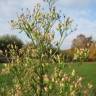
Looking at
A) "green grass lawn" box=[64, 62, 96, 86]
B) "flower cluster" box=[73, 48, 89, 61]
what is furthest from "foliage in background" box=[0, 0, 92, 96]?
"green grass lawn" box=[64, 62, 96, 86]

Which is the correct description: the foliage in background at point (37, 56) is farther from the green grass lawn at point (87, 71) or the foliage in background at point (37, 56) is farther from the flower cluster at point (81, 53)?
the green grass lawn at point (87, 71)

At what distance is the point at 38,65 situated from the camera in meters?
7.92

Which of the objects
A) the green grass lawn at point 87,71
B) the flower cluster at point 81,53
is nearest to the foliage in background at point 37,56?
the flower cluster at point 81,53

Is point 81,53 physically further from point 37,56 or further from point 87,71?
point 87,71

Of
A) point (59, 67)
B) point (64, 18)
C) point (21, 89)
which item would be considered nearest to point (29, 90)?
point (21, 89)

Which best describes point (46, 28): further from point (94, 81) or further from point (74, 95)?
point (94, 81)

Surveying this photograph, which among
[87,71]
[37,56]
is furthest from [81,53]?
[87,71]

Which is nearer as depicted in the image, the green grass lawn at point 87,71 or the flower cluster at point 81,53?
the flower cluster at point 81,53

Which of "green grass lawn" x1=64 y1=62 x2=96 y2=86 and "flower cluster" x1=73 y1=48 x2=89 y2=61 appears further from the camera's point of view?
"green grass lawn" x1=64 y1=62 x2=96 y2=86

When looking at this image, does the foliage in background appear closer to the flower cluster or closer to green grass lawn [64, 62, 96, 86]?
the flower cluster

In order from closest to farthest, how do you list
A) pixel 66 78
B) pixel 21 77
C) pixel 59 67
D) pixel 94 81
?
1. pixel 66 78
2. pixel 59 67
3. pixel 21 77
4. pixel 94 81

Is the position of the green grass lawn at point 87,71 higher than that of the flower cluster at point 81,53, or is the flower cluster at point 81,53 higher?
the flower cluster at point 81,53

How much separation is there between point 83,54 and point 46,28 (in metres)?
0.83

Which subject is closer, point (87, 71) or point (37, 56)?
point (37, 56)
